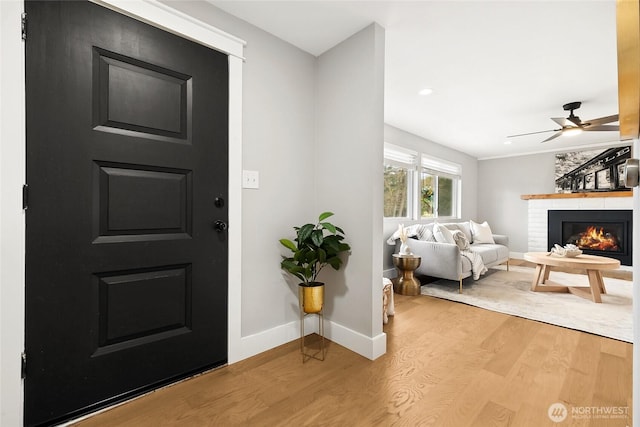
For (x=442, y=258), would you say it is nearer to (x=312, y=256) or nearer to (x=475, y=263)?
(x=475, y=263)

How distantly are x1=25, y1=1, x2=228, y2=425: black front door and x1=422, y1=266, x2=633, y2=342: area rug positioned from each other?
2763mm

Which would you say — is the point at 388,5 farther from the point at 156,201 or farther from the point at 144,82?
the point at 156,201

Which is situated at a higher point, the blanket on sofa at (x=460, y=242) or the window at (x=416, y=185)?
the window at (x=416, y=185)

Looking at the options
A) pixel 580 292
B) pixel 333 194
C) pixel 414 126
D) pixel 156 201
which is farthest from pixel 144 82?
pixel 580 292

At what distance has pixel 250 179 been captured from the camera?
6.60 ft

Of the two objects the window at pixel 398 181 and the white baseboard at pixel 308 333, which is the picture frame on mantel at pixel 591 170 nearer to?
the window at pixel 398 181

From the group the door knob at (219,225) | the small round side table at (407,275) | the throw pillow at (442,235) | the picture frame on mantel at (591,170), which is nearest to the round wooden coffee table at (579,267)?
the throw pillow at (442,235)

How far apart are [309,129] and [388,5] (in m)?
0.98

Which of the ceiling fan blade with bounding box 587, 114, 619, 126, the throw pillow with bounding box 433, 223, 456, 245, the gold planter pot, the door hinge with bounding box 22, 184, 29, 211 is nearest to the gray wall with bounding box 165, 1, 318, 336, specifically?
the gold planter pot

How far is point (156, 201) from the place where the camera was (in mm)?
1626

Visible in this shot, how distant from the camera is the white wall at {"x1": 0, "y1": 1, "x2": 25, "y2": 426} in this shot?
124cm

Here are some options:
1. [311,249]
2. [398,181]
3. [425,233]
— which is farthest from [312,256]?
[398,181]

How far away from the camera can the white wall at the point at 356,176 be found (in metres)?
2.03

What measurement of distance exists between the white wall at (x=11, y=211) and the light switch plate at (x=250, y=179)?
1055 mm
